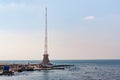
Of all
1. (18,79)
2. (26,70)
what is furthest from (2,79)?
(26,70)

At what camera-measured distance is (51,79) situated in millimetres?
97625

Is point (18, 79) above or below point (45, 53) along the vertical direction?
below

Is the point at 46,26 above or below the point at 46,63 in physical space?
above

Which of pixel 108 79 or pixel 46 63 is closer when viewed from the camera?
pixel 108 79

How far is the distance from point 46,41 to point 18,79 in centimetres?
6969

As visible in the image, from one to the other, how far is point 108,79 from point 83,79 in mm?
8089

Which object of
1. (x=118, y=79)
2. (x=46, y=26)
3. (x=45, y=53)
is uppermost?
(x=46, y=26)

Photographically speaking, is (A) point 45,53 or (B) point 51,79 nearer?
(B) point 51,79

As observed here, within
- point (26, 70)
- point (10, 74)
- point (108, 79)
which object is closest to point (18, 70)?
point (26, 70)

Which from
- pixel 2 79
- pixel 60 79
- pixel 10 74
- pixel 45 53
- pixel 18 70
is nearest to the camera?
pixel 2 79

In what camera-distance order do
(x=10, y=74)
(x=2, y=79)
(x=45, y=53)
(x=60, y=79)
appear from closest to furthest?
1. (x=2, y=79)
2. (x=60, y=79)
3. (x=10, y=74)
4. (x=45, y=53)

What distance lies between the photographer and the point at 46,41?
16162cm

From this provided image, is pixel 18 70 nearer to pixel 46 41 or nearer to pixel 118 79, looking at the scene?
pixel 46 41

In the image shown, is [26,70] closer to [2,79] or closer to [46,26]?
[46,26]
